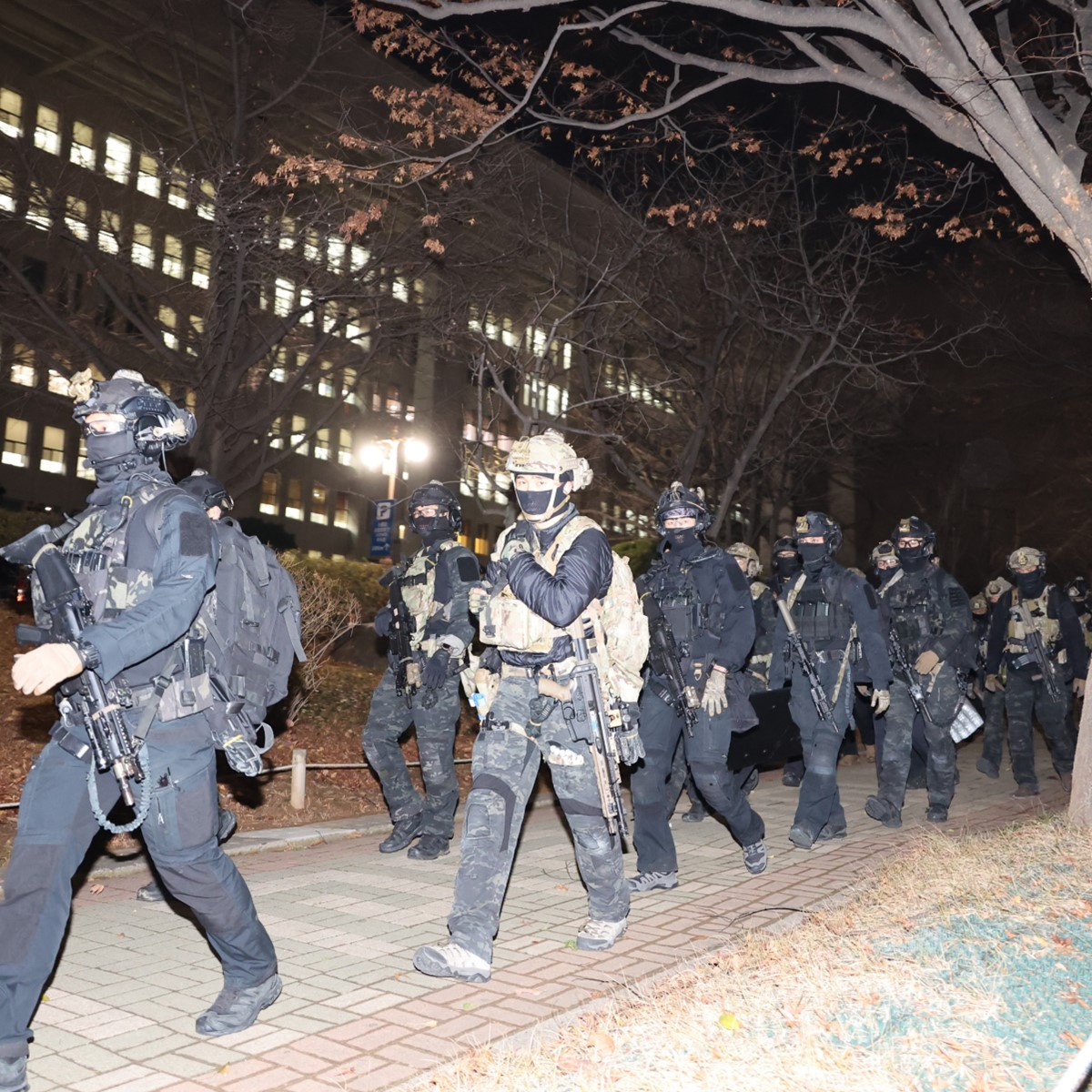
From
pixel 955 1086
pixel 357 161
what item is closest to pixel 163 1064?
pixel 955 1086

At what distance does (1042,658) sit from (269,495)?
115 ft

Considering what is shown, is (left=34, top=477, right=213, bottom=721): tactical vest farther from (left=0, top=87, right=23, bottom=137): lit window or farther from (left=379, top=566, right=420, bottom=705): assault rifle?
(left=0, top=87, right=23, bottom=137): lit window

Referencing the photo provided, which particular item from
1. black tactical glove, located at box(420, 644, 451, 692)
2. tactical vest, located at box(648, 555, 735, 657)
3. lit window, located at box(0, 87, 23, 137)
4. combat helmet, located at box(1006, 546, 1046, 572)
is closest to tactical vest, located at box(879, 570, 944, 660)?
combat helmet, located at box(1006, 546, 1046, 572)

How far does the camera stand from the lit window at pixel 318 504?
1751 inches

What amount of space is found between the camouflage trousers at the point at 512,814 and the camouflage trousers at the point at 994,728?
8646mm

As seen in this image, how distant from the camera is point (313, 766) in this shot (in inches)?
357

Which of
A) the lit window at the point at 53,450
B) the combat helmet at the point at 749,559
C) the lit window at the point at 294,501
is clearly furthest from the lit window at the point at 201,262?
the lit window at the point at 294,501

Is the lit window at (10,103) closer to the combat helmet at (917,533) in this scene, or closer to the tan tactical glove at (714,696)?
the combat helmet at (917,533)

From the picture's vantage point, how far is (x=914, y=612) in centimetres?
938

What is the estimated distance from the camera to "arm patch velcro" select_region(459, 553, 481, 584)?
279 inches

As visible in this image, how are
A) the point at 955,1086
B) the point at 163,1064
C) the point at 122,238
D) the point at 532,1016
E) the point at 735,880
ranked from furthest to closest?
the point at 122,238 → the point at 735,880 → the point at 532,1016 → the point at 163,1064 → the point at 955,1086

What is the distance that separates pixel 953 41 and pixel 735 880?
5.62 meters

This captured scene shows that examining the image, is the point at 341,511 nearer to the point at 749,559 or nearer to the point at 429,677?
the point at 749,559

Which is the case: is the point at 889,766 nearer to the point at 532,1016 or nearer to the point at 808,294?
the point at 532,1016
